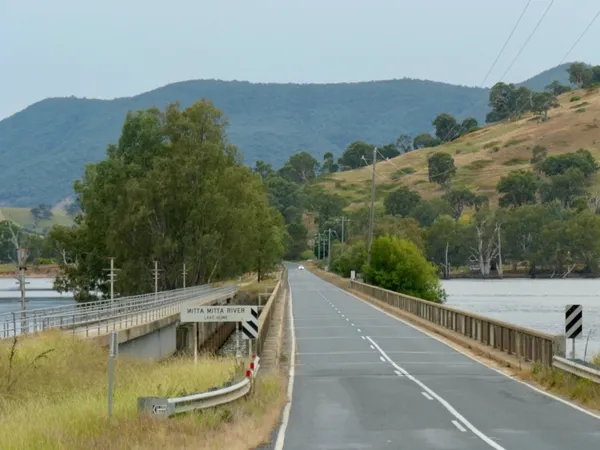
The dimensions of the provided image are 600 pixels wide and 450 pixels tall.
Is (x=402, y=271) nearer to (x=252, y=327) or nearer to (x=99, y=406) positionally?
(x=252, y=327)

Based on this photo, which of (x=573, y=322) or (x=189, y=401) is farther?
(x=573, y=322)

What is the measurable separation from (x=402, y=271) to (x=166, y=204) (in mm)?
22842

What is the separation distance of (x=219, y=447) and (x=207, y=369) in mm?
8860

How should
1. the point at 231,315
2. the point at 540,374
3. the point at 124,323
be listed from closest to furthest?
1. the point at 540,374
2. the point at 231,315
3. the point at 124,323

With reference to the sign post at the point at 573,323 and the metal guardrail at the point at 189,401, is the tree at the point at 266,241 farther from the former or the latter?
the metal guardrail at the point at 189,401

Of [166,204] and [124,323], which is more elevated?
[166,204]

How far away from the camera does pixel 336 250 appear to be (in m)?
187

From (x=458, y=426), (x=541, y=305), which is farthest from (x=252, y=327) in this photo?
(x=541, y=305)

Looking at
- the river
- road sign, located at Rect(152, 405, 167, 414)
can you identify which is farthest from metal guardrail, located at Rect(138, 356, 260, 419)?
the river

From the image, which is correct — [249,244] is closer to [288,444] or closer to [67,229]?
[67,229]

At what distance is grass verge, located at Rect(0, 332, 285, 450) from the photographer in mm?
14273

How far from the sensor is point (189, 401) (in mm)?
16516

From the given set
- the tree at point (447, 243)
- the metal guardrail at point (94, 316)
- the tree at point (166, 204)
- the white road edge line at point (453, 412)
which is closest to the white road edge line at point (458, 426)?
the white road edge line at point (453, 412)

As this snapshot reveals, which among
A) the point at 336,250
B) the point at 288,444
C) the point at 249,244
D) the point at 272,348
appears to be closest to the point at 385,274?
the point at 249,244
